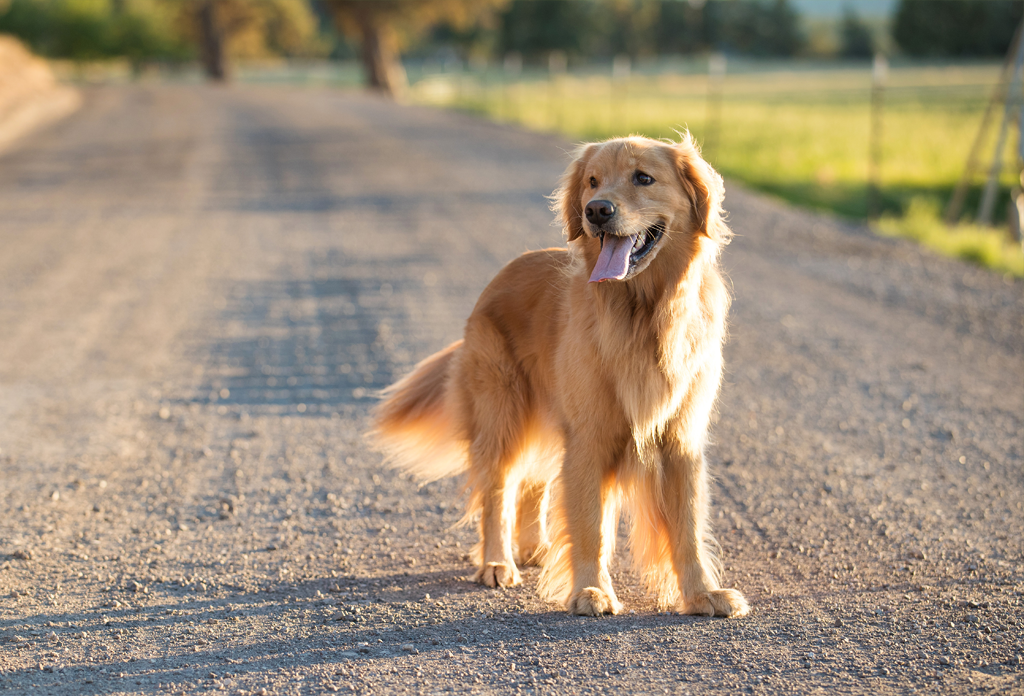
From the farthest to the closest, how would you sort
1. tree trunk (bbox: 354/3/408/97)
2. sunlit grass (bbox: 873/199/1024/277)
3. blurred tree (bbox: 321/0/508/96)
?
1. tree trunk (bbox: 354/3/408/97)
2. blurred tree (bbox: 321/0/508/96)
3. sunlit grass (bbox: 873/199/1024/277)

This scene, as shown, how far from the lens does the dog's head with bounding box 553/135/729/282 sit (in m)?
3.51

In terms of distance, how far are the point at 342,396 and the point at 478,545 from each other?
2.64 meters

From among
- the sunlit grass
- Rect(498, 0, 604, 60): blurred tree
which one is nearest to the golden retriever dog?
the sunlit grass

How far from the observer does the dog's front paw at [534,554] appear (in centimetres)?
435

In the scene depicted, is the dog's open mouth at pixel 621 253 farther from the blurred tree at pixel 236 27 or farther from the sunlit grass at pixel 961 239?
the blurred tree at pixel 236 27

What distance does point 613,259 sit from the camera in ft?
11.6

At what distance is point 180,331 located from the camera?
26.9 ft

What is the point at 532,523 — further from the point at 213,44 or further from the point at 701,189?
the point at 213,44

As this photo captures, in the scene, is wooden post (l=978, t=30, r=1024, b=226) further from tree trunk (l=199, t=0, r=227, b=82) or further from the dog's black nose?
tree trunk (l=199, t=0, r=227, b=82)

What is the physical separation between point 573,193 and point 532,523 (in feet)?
5.03

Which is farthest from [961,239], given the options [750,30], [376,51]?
[750,30]

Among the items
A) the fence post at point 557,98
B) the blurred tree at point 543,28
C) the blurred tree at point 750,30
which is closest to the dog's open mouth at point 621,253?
the fence post at point 557,98

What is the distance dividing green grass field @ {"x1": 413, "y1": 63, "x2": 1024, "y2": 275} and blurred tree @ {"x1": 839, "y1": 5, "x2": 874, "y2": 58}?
48.9 m

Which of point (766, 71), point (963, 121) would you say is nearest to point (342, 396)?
point (963, 121)
